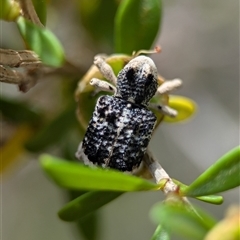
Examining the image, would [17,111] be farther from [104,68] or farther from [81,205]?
[81,205]

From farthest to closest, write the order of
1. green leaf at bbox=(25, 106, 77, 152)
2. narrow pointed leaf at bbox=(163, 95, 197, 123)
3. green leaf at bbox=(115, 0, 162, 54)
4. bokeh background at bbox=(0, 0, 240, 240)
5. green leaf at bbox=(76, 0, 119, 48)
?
bokeh background at bbox=(0, 0, 240, 240) → green leaf at bbox=(76, 0, 119, 48) → green leaf at bbox=(25, 106, 77, 152) → narrow pointed leaf at bbox=(163, 95, 197, 123) → green leaf at bbox=(115, 0, 162, 54)

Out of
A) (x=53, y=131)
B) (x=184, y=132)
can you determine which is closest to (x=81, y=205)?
(x=53, y=131)

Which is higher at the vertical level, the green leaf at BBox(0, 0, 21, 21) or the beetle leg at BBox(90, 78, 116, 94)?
the green leaf at BBox(0, 0, 21, 21)

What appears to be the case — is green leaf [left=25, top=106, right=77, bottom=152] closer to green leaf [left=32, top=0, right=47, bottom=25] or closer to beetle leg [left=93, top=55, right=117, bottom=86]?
beetle leg [left=93, top=55, right=117, bottom=86]

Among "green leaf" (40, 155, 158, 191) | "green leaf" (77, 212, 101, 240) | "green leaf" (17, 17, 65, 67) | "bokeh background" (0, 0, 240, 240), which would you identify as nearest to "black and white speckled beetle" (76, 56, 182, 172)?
"green leaf" (17, 17, 65, 67)

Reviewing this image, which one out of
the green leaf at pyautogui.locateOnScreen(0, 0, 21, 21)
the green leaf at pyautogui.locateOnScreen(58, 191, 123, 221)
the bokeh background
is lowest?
the bokeh background
